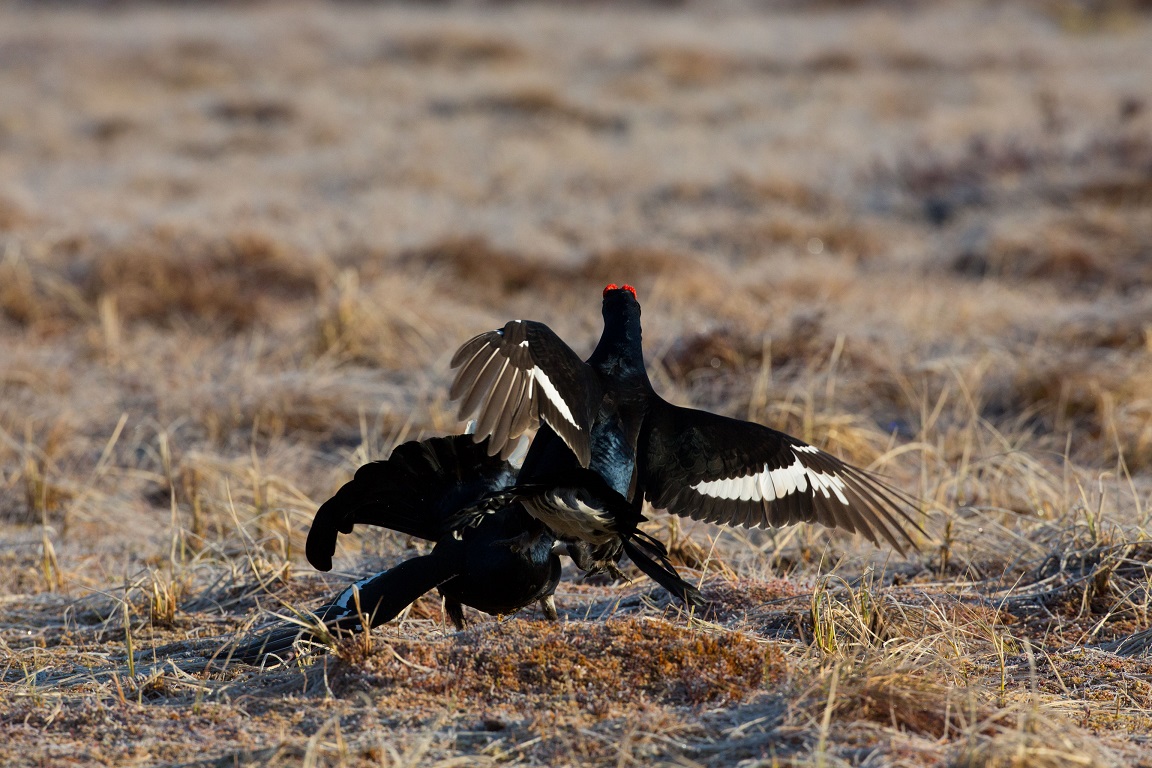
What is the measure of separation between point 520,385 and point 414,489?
69 cm

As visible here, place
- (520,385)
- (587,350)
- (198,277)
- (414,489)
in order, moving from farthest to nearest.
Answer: (198,277), (587,350), (414,489), (520,385)

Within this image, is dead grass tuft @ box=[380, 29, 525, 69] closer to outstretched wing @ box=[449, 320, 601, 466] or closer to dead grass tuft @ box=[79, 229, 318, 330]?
dead grass tuft @ box=[79, 229, 318, 330]

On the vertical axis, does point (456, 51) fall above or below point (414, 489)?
above

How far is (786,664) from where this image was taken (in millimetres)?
3045

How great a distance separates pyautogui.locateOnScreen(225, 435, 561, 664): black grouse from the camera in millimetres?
3170

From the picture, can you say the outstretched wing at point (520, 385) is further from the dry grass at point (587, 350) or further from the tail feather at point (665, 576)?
the dry grass at point (587, 350)

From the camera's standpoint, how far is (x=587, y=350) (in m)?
6.34

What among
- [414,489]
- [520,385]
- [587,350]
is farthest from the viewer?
[587,350]

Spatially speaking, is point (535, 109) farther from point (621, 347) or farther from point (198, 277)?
point (621, 347)

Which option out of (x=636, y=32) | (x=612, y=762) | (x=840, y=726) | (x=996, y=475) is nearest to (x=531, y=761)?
(x=612, y=762)

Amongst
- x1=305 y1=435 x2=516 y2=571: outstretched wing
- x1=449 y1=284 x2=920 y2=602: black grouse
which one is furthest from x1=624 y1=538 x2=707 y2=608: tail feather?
x1=305 y1=435 x2=516 y2=571: outstretched wing

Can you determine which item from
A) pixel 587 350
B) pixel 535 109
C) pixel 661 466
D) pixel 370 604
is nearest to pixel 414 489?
pixel 370 604

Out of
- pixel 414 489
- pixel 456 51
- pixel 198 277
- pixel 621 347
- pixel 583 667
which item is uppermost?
pixel 456 51

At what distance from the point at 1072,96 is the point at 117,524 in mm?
11754
